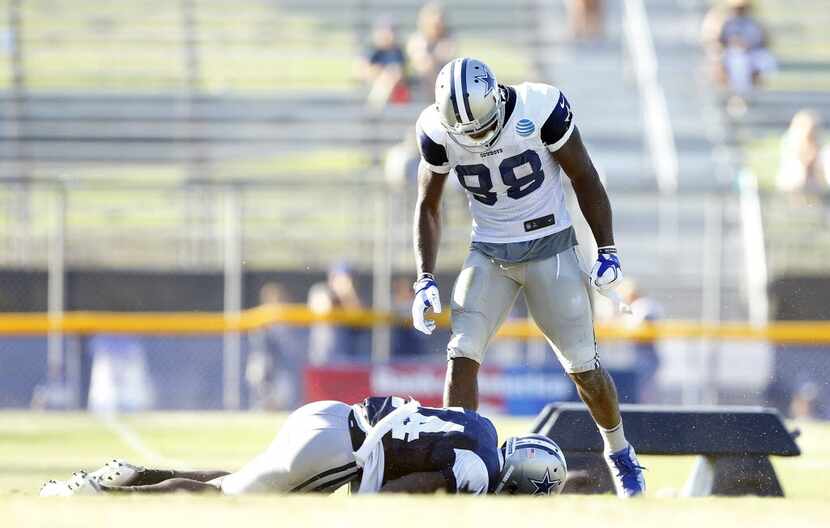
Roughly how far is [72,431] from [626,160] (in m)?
7.96

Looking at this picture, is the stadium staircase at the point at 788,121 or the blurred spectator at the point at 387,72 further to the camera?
the blurred spectator at the point at 387,72

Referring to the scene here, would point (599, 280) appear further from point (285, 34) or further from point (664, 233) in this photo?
point (285, 34)

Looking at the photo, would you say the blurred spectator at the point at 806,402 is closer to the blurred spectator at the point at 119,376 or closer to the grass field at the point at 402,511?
the blurred spectator at the point at 119,376

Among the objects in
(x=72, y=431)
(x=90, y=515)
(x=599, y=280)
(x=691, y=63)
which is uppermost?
(x=691, y=63)

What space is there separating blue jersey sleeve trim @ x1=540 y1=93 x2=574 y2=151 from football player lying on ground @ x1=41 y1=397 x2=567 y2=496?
1.66 metres

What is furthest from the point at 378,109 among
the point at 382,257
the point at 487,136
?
the point at 487,136

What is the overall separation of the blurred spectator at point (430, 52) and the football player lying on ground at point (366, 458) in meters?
11.9

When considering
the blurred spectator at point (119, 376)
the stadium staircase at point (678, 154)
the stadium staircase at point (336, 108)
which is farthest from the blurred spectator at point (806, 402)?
the blurred spectator at point (119, 376)

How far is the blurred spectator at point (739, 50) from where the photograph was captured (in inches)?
727

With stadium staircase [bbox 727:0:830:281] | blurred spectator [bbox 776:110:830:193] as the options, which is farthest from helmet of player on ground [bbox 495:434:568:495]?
blurred spectator [bbox 776:110:830:193]

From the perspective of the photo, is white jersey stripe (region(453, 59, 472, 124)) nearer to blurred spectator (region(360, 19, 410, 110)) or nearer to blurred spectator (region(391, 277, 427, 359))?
blurred spectator (region(391, 277, 427, 359))

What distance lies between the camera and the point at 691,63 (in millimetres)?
20609

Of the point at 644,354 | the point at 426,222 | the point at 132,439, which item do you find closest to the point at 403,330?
the point at 644,354

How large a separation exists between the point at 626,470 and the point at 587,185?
144 cm
